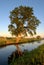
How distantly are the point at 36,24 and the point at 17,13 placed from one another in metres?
8.69

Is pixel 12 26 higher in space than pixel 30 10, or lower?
lower

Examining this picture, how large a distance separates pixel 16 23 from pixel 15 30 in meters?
2.81

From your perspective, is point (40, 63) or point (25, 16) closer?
point (40, 63)

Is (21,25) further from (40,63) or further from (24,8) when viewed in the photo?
(40,63)

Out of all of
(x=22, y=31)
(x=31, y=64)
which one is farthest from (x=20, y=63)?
(x=22, y=31)

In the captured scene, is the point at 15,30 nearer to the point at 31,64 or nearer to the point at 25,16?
the point at 25,16

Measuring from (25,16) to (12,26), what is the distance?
6.47 m

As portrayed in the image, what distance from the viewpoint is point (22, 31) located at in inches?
2238

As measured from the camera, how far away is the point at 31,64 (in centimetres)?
1259

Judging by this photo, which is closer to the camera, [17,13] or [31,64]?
[31,64]

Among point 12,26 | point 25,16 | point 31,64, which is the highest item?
point 25,16

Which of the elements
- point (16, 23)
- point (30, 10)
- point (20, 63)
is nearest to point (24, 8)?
point (30, 10)

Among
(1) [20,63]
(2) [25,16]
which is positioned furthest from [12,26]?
(1) [20,63]

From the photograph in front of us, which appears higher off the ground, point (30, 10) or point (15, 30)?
point (30, 10)
